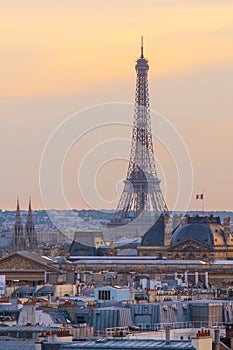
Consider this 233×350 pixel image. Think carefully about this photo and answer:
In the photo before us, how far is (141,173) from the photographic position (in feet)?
621

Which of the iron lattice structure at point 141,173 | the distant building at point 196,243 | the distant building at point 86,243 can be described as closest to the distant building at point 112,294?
the distant building at point 196,243

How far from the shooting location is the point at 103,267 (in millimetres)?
136875

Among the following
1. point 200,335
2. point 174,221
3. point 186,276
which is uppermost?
point 174,221

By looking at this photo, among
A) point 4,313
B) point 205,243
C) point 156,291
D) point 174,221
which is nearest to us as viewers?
point 4,313

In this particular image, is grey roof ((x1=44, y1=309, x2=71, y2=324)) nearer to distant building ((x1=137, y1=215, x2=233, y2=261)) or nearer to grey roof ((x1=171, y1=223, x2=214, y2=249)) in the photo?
distant building ((x1=137, y1=215, x2=233, y2=261))

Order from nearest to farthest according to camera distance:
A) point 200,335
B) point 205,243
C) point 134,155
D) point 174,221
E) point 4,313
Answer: point 200,335 < point 4,313 < point 205,243 < point 174,221 < point 134,155

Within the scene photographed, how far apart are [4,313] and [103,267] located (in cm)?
7018

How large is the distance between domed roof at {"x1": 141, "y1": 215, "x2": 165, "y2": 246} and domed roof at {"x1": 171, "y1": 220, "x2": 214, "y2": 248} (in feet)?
12.5

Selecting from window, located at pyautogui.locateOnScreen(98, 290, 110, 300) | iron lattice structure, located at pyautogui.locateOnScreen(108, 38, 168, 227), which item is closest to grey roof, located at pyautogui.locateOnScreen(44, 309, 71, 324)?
window, located at pyautogui.locateOnScreen(98, 290, 110, 300)

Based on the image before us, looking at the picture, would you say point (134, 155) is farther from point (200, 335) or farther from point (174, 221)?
point (200, 335)

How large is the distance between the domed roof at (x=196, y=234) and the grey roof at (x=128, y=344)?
337 feet

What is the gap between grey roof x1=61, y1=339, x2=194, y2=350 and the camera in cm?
4622

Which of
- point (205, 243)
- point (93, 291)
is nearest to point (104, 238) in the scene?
point (205, 243)

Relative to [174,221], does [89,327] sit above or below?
below
